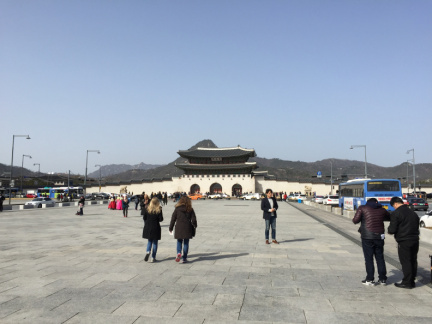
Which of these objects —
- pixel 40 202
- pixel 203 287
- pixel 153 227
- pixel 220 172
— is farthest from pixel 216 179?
pixel 203 287

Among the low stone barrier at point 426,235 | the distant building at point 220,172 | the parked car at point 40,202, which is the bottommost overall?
the parked car at point 40,202

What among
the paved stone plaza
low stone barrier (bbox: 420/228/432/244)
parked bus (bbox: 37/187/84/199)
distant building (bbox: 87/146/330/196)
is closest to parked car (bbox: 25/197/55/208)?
parked bus (bbox: 37/187/84/199)

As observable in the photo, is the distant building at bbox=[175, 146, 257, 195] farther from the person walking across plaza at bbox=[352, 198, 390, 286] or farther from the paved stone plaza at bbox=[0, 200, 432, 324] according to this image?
the person walking across plaza at bbox=[352, 198, 390, 286]

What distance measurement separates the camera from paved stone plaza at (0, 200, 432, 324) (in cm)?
444

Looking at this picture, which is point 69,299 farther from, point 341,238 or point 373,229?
point 341,238

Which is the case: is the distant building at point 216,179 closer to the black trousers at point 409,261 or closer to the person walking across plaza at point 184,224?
the person walking across plaza at point 184,224

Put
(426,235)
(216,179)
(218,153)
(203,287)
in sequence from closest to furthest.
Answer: (203,287) < (426,235) < (216,179) < (218,153)

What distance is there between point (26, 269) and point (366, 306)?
6720 mm

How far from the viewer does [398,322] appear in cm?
421

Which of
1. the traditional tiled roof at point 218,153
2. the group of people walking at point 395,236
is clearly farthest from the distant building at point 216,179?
the group of people walking at point 395,236

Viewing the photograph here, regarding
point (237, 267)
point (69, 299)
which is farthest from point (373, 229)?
point (69, 299)

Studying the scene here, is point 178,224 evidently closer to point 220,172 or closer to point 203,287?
point 203,287

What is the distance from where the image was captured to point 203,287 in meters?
5.75

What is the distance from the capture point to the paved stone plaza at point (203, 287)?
14.6 ft
